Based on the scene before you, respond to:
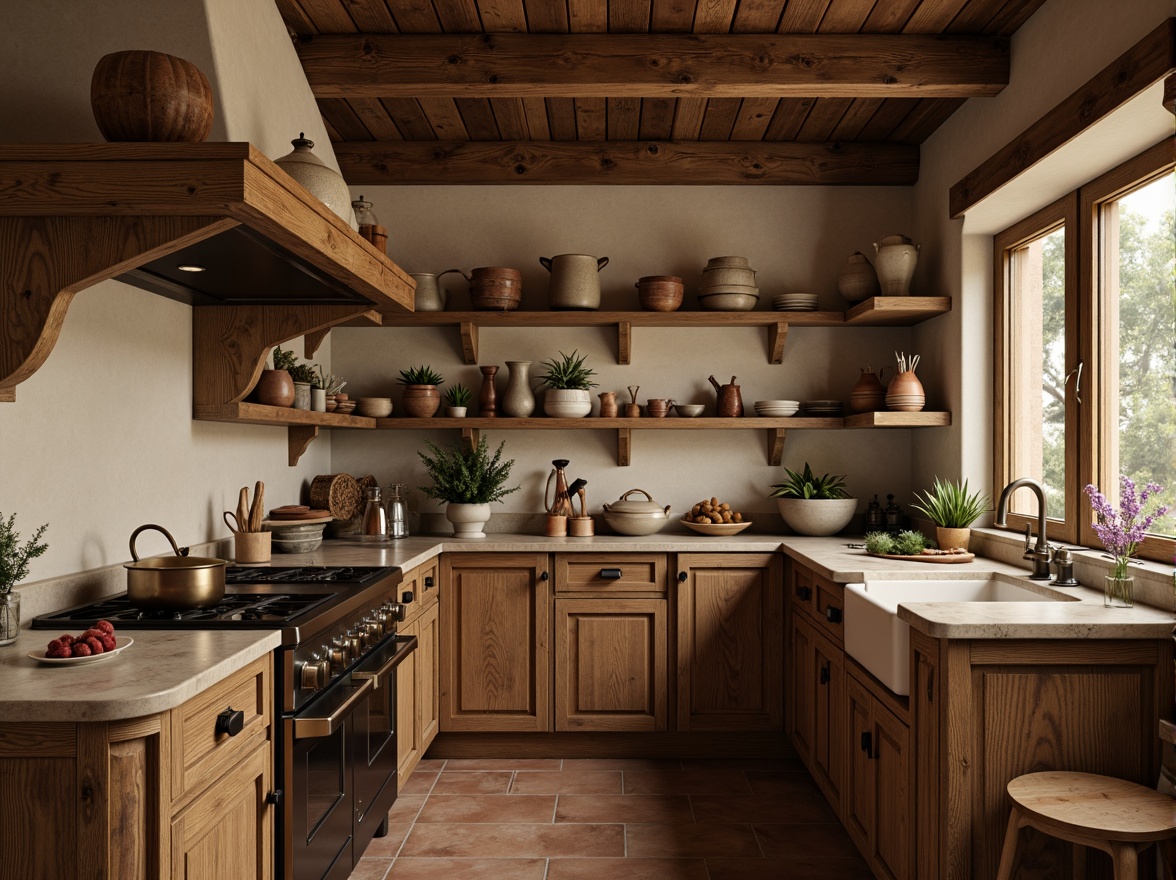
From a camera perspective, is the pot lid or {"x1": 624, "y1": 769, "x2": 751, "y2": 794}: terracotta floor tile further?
the pot lid

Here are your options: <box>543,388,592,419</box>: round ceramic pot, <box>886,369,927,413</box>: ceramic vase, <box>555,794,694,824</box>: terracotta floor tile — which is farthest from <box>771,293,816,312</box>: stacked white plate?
<box>555,794,694,824</box>: terracotta floor tile

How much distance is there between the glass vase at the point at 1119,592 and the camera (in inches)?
85.4

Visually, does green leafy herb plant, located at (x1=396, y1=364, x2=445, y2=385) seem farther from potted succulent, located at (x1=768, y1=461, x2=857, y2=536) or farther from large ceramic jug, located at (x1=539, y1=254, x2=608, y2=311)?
potted succulent, located at (x1=768, y1=461, x2=857, y2=536)

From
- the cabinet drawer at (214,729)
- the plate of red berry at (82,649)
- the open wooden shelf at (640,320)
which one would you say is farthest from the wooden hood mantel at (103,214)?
the open wooden shelf at (640,320)

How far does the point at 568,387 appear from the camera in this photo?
4051 mm

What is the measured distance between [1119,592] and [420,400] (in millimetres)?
2844

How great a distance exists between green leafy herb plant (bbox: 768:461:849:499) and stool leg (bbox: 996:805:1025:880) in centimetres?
215

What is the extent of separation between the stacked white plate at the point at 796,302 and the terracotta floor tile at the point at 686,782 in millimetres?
2017

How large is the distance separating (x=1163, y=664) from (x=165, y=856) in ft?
6.67

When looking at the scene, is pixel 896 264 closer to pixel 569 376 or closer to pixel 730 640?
pixel 569 376

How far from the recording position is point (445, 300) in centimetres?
406

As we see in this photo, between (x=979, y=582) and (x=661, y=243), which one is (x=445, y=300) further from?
(x=979, y=582)

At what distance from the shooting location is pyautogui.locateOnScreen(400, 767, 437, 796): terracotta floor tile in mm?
3369

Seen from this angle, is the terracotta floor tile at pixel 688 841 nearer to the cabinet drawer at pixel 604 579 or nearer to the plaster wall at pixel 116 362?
the cabinet drawer at pixel 604 579
